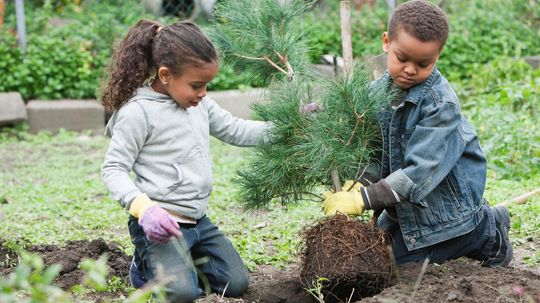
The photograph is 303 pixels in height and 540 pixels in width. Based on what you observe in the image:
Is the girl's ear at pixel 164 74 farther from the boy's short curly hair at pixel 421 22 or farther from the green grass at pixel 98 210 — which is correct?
the boy's short curly hair at pixel 421 22

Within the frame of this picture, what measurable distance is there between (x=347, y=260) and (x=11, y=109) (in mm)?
5918

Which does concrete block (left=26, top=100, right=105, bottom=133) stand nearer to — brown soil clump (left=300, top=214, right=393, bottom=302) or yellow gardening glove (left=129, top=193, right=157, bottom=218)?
yellow gardening glove (left=129, top=193, right=157, bottom=218)

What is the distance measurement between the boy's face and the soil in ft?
2.60

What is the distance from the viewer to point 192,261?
3572 mm

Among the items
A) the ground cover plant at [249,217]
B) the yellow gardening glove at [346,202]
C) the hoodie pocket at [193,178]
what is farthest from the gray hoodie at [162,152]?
the yellow gardening glove at [346,202]

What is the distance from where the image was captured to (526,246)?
4.19 metres

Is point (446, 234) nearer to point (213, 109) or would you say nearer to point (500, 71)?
point (213, 109)

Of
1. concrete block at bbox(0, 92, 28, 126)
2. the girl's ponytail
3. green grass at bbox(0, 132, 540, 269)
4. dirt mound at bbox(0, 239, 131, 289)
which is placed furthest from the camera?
concrete block at bbox(0, 92, 28, 126)

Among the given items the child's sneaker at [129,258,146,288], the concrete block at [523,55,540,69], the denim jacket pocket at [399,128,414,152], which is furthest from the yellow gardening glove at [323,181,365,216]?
the concrete block at [523,55,540,69]

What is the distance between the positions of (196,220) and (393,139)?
3.12ft

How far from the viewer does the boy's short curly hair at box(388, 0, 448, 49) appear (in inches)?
128

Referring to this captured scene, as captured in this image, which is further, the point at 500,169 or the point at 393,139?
the point at 500,169

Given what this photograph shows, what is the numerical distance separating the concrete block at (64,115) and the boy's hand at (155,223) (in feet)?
18.3

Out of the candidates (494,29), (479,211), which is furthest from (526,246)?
(494,29)
